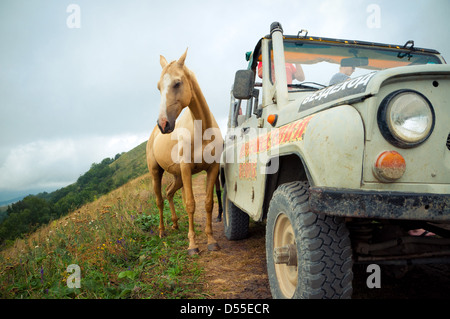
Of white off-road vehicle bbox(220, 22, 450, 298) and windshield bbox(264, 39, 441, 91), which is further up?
windshield bbox(264, 39, 441, 91)

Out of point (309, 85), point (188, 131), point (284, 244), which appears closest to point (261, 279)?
point (284, 244)

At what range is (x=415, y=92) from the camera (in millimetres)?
1364

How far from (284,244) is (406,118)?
1.15 metres

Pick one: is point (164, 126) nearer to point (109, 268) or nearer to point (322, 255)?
point (109, 268)

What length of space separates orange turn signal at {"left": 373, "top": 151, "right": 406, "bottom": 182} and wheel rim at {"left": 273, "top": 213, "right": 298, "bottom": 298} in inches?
29.1

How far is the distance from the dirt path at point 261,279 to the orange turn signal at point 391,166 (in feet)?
4.48

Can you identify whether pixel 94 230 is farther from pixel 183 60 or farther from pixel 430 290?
pixel 430 290

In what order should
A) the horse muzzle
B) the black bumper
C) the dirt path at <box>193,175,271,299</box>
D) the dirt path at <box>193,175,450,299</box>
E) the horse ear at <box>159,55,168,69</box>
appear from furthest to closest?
the horse ear at <box>159,55,168,69</box>
the horse muzzle
the dirt path at <box>193,175,271,299</box>
the dirt path at <box>193,175,450,299</box>
the black bumper

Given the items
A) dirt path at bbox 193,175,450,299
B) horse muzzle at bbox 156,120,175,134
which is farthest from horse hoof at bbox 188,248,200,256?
horse muzzle at bbox 156,120,175,134

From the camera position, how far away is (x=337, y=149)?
1.39m

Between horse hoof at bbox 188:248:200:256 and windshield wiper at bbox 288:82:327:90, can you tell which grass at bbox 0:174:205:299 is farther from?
windshield wiper at bbox 288:82:327:90

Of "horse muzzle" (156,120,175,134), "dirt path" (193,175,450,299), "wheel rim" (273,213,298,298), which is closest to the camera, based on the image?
"wheel rim" (273,213,298,298)

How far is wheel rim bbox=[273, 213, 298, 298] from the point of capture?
187cm

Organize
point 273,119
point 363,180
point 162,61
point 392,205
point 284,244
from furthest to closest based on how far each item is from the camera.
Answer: point 162,61
point 273,119
point 284,244
point 363,180
point 392,205
